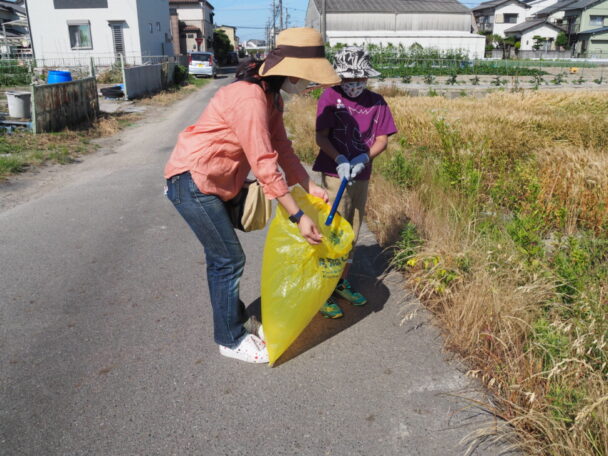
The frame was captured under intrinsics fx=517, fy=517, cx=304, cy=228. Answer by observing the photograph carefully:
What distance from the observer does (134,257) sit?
475cm

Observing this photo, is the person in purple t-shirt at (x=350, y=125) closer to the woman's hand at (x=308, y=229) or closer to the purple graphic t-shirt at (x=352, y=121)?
the purple graphic t-shirt at (x=352, y=121)

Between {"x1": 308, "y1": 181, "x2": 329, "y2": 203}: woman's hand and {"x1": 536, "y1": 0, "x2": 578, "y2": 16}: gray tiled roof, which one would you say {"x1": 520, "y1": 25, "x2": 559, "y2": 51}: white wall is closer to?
{"x1": 536, "y1": 0, "x2": 578, "y2": 16}: gray tiled roof

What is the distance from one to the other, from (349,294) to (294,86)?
1.74m

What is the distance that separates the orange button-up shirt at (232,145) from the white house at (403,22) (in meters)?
54.5

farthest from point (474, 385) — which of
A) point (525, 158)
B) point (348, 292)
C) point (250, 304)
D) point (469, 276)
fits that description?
point (525, 158)

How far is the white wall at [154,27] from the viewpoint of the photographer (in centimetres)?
3388

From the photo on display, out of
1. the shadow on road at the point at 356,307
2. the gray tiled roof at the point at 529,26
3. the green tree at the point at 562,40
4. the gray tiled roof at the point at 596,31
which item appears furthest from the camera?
the gray tiled roof at the point at 529,26

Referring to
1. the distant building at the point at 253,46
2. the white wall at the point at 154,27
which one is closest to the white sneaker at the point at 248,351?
the white wall at the point at 154,27

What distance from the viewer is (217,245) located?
9.35 ft

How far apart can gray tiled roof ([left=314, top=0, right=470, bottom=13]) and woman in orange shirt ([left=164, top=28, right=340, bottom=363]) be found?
5862 cm

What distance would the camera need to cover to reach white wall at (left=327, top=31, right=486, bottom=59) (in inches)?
2122

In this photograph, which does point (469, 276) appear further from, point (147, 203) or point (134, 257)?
point (147, 203)

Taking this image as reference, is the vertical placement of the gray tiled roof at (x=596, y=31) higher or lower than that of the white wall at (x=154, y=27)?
higher

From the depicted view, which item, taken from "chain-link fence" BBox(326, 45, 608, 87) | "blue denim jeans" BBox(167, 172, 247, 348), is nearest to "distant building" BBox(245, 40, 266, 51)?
"chain-link fence" BBox(326, 45, 608, 87)
